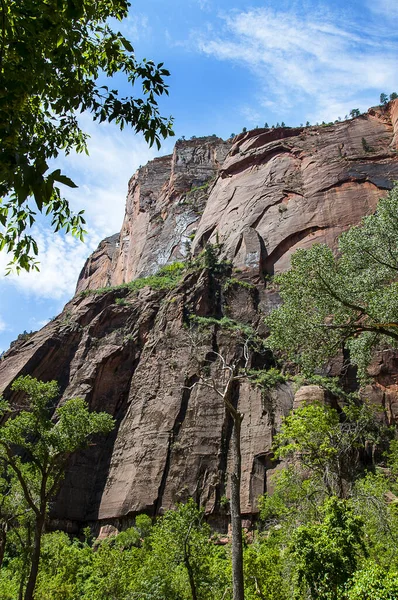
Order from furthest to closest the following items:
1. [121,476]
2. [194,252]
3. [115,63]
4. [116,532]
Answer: [194,252] → [121,476] → [116,532] → [115,63]

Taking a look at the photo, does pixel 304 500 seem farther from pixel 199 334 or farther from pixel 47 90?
pixel 199 334

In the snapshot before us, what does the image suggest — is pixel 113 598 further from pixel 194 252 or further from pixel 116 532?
pixel 194 252

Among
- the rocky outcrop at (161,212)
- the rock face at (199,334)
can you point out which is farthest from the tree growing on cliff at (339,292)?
the rocky outcrop at (161,212)

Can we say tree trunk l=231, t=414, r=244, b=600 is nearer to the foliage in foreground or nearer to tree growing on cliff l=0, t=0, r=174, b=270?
the foliage in foreground

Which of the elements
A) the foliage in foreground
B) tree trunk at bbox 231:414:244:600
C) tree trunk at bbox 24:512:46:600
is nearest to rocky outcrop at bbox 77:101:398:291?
the foliage in foreground

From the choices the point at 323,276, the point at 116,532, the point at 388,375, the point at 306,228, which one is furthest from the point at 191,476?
the point at 306,228

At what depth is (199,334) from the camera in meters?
45.8

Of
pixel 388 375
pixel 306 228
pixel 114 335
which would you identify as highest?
pixel 306 228

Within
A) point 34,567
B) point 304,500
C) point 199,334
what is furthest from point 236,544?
point 199,334

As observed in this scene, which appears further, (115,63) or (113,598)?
(113,598)

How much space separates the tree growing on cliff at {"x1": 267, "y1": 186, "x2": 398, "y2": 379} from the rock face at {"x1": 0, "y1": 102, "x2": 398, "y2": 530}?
6.81 metres

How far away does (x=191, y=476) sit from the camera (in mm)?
37750

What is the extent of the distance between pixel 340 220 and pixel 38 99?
48.5 meters

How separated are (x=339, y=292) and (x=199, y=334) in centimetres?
2895
